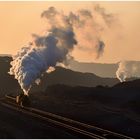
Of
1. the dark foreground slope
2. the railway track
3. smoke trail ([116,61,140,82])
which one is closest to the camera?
the railway track

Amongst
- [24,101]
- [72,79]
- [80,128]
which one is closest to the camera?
[80,128]

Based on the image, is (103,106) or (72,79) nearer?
(103,106)

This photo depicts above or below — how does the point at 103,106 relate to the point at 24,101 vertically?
above

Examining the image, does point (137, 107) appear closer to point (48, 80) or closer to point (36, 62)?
point (36, 62)

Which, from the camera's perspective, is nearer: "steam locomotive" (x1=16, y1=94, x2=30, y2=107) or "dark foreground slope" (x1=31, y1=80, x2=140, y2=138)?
"dark foreground slope" (x1=31, y1=80, x2=140, y2=138)

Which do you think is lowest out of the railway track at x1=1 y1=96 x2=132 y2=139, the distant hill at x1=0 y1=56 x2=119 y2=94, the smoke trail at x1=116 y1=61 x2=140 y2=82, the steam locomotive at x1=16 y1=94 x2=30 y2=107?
the railway track at x1=1 y1=96 x2=132 y2=139

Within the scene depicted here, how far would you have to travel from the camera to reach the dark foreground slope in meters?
38.6

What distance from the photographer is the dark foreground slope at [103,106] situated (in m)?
38.6

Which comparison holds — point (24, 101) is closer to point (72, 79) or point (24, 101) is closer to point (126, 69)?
point (126, 69)

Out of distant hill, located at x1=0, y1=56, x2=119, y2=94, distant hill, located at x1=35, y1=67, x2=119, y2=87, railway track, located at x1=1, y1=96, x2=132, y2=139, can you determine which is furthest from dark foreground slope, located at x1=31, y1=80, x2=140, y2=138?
distant hill, located at x1=35, y1=67, x2=119, y2=87

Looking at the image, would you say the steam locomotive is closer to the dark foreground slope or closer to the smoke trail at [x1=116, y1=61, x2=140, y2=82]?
the dark foreground slope

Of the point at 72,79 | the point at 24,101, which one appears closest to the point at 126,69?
the point at 72,79

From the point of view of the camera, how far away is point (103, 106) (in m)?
52.1

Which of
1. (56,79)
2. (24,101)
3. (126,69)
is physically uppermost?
(126,69)
